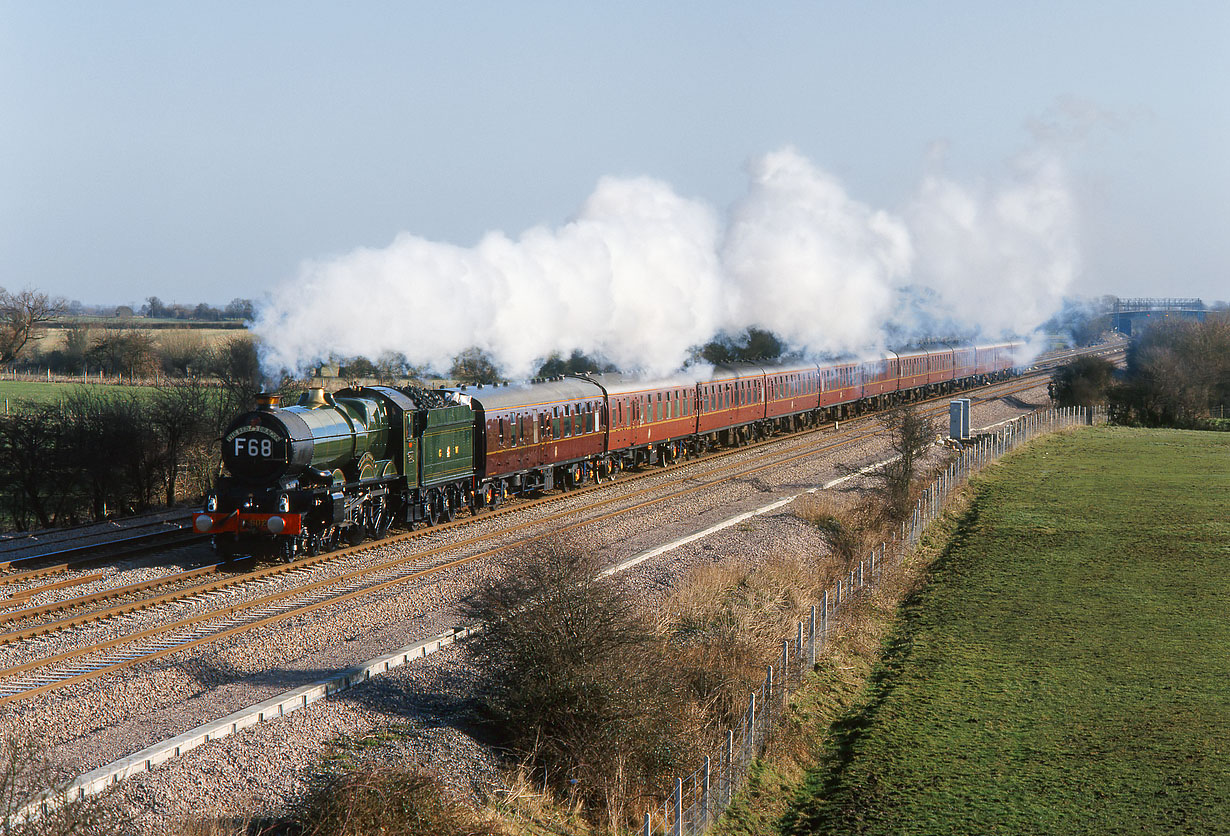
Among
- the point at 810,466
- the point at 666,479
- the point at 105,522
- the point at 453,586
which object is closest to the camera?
the point at 453,586

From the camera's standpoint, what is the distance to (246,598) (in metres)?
19.5

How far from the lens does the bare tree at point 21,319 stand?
42.7 m

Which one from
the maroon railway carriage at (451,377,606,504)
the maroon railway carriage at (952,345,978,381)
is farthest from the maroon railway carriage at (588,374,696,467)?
the maroon railway carriage at (952,345,978,381)

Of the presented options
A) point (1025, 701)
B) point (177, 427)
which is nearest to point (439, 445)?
point (177, 427)

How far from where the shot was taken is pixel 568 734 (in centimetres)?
1291

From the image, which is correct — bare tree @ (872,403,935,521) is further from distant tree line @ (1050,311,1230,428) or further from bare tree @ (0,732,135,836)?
distant tree line @ (1050,311,1230,428)

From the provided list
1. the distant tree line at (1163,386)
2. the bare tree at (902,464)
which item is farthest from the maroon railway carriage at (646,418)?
the distant tree line at (1163,386)

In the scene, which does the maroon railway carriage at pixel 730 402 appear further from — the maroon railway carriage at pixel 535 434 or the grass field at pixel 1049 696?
the grass field at pixel 1049 696

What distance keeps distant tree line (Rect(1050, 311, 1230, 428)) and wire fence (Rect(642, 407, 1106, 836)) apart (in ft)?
123

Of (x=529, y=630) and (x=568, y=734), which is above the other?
(x=529, y=630)

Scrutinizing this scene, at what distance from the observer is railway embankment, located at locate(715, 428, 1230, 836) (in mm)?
13883

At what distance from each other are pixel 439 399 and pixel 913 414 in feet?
48.3

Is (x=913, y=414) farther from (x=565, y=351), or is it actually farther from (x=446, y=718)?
(x=446, y=718)

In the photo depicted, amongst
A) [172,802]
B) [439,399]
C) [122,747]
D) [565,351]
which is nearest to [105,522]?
[439,399]
